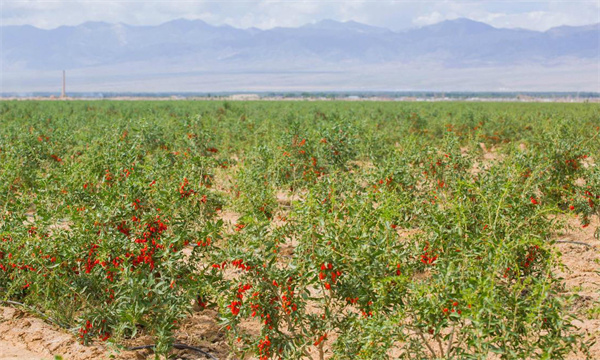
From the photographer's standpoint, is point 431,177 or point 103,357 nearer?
point 103,357

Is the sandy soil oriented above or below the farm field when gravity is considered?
below

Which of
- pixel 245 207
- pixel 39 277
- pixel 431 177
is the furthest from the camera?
pixel 431 177

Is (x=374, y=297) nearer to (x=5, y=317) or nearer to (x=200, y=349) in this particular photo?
(x=200, y=349)

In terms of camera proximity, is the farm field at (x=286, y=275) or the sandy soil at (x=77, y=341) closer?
the farm field at (x=286, y=275)

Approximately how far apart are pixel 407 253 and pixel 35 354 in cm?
373

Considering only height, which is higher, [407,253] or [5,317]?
[407,253]

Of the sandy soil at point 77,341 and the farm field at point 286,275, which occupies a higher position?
the farm field at point 286,275

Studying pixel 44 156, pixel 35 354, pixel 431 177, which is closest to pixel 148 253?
pixel 35 354

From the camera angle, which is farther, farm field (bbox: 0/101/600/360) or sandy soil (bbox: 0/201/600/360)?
sandy soil (bbox: 0/201/600/360)

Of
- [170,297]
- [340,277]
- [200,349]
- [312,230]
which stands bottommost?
[200,349]

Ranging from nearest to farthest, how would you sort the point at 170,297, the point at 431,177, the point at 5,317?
the point at 170,297 < the point at 5,317 < the point at 431,177

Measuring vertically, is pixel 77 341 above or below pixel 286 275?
below

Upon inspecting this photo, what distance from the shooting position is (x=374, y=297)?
14.8 feet

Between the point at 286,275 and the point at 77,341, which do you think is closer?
the point at 286,275
